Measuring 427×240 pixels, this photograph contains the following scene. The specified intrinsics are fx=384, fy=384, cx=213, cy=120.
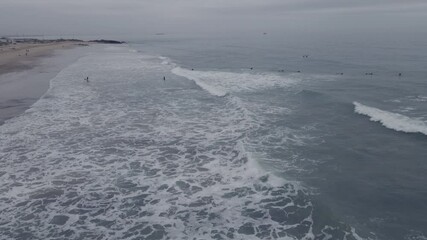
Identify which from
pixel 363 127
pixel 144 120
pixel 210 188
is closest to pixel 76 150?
pixel 144 120

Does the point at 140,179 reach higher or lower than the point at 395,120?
lower

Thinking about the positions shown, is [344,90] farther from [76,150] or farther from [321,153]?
[76,150]

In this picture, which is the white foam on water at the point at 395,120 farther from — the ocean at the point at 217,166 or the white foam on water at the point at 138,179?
the white foam on water at the point at 138,179

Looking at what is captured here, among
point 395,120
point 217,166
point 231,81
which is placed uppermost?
point 231,81

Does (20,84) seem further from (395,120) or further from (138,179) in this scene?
(395,120)

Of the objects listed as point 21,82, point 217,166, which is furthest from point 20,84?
point 217,166

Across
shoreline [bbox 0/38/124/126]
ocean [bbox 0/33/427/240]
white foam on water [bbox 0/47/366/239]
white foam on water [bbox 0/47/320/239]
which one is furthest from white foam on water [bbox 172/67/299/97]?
shoreline [bbox 0/38/124/126]
